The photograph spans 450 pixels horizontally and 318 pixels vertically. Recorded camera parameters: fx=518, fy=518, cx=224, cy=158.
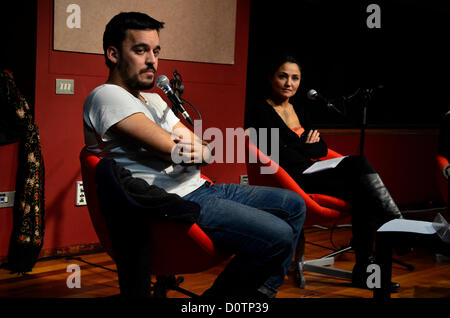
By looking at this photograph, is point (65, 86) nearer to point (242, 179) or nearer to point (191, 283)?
point (191, 283)

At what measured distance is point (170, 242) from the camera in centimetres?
195

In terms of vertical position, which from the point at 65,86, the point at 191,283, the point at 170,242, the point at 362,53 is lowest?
the point at 191,283

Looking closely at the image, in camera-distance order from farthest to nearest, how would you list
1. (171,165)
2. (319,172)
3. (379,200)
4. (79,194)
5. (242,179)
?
(242,179) < (79,194) < (319,172) < (379,200) < (171,165)

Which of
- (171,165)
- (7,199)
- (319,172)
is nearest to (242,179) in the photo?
(319,172)

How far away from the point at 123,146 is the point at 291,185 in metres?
1.21

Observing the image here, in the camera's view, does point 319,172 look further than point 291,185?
Yes

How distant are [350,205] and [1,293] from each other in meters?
1.98

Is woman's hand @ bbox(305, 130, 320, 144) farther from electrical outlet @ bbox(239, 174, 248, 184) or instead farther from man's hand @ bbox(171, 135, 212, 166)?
man's hand @ bbox(171, 135, 212, 166)

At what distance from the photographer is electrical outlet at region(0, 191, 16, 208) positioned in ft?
10.3

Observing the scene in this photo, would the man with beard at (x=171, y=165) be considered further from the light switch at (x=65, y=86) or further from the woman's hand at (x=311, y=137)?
the light switch at (x=65, y=86)

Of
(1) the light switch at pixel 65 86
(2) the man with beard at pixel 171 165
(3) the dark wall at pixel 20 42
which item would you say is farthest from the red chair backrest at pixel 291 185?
(3) the dark wall at pixel 20 42

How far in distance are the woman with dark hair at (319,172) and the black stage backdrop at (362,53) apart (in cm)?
59
